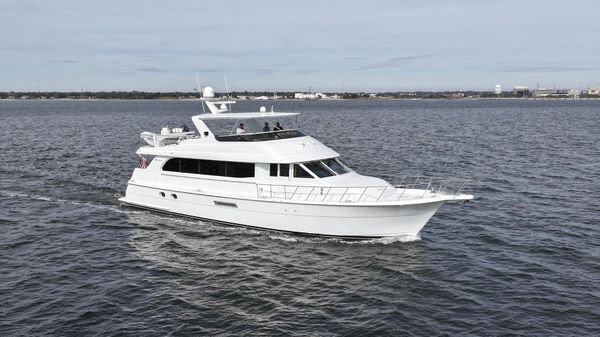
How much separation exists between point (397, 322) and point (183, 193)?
36.1 feet

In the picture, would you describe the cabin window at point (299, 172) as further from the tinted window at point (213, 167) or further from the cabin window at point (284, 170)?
the tinted window at point (213, 167)

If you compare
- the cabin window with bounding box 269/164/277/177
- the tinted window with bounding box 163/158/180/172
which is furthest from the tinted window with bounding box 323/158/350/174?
the tinted window with bounding box 163/158/180/172

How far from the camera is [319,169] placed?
61.2ft

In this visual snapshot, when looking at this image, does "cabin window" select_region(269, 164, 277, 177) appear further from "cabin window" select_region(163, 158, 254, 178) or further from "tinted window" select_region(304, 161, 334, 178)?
"tinted window" select_region(304, 161, 334, 178)

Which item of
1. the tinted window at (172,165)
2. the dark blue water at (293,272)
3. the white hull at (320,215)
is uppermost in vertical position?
the tinted window at (172,165)

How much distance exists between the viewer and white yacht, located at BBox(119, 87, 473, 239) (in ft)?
55.8

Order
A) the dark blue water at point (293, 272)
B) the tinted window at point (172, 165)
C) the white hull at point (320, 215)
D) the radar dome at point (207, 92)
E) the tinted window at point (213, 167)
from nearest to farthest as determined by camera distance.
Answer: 1. the dark blue water at point (293, 272)
2. the white hull at point (320, 215)
3. the tinted window at point (213, 167)
4. the tinted window at point (172, 165)
5. the radar dome at point (207, 92)

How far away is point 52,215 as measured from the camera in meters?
21.3

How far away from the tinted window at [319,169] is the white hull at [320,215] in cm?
169

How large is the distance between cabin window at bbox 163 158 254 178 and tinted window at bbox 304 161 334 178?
2.27 meters

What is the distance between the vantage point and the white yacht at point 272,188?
17.0 metres

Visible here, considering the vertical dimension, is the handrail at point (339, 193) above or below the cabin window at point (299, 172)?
below

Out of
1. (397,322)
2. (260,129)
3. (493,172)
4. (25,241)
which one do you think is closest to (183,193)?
(260,129)

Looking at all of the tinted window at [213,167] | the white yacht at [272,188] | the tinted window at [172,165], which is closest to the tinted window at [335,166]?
the white yacht at [272,188]
